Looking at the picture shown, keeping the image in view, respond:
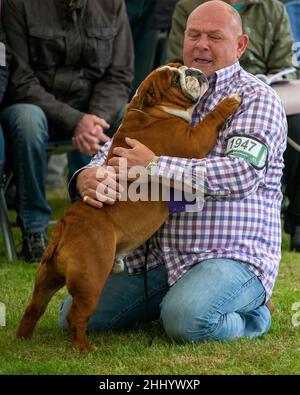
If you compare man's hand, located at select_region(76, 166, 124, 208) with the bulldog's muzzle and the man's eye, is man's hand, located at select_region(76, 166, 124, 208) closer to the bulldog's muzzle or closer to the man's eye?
the bulldog's muzzle

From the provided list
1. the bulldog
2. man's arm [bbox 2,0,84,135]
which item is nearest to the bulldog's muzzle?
the bulldog

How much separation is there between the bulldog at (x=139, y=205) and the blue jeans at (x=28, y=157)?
1.80 m

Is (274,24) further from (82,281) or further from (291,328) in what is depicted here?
(82,281)

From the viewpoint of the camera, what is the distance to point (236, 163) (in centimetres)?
366

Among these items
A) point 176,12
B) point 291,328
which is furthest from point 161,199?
point 176,12

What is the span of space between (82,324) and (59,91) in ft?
8.45

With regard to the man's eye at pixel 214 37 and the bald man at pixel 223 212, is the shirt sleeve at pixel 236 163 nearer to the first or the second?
the bald man at pixel 223 212

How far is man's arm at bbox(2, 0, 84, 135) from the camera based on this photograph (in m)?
5.73

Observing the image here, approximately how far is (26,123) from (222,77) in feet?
6.29

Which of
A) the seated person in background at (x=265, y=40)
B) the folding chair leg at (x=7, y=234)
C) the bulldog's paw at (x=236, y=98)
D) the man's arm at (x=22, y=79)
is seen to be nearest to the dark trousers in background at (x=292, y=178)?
the seated person in background at (x=265, y=40)

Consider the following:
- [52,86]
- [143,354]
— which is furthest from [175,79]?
[52,86]

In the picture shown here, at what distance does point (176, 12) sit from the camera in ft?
20.4

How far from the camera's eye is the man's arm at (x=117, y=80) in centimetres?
597

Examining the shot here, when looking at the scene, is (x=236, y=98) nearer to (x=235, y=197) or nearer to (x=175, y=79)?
(x=175, y=79)
